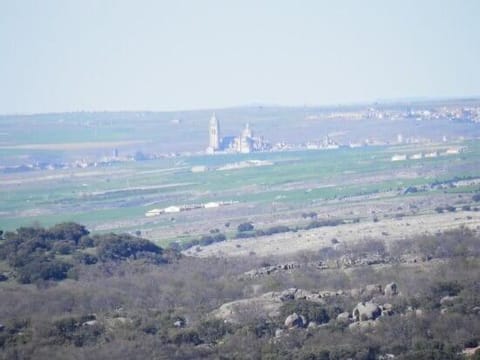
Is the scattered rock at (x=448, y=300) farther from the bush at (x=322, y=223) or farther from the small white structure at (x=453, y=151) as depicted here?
the small white structure at (x=453, y=151)

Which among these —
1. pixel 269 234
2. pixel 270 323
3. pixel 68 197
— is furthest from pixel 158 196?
pixel 270 323

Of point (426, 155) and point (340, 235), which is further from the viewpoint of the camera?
point (426, 155)

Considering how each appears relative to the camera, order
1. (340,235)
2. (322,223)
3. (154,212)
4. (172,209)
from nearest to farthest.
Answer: (340,235) → (322,223) → (154,212) → (172,209)

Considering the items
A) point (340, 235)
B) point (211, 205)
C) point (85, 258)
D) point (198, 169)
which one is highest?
point (85, 258)

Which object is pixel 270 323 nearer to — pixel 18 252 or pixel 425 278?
pixel 425 278

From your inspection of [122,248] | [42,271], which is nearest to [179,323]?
[42,271]

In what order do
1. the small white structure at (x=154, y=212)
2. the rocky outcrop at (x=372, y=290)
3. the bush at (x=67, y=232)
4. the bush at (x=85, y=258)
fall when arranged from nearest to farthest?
the rocky outcrop at (x=372, y=290), the bush at (x=85, y=258), the bush at (x=67, y=232), the small white structure at (x=154, y=212)

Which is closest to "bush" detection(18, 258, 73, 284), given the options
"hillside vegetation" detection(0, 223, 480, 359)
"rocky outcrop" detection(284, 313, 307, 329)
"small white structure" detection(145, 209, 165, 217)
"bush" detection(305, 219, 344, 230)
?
"hillside vegetation" detection(0, 223, 480, 359)

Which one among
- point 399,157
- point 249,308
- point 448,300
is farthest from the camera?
point 399,157

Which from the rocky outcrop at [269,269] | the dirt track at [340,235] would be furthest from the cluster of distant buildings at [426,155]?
the rocky outcrop at [269,269]

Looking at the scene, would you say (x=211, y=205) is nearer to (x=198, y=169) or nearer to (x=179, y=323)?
(x=198, y=169)

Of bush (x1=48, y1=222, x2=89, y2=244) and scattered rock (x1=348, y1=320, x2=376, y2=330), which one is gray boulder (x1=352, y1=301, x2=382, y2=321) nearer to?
scattered rock (x1=348, y1=320, x2=376, y2=330)
